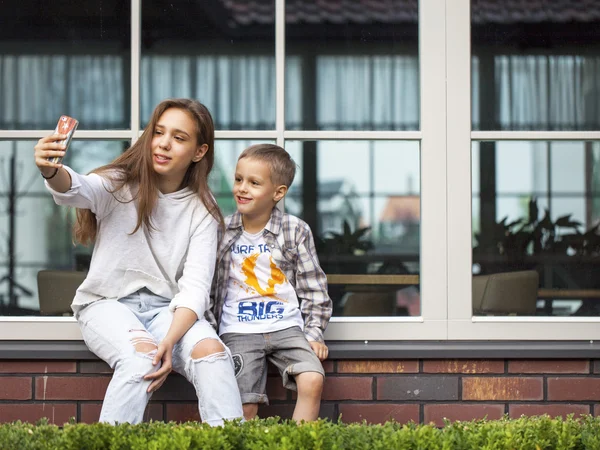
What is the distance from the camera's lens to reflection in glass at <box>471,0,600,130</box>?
3.41 meters

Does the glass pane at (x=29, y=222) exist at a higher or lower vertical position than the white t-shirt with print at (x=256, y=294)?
higher

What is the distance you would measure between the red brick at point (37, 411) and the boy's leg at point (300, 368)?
819mm

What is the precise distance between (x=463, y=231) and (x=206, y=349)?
1.14 metres

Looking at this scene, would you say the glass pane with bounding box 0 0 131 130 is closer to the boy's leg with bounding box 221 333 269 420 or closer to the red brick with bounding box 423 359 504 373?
the boy's leg with bounding box 221 333 269 420

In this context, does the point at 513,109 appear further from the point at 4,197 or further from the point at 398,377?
the point at 4,197

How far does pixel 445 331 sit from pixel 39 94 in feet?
6.17

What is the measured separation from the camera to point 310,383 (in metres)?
2.98

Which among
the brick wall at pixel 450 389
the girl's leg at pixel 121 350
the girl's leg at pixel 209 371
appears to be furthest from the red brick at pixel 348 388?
Result: the girl's leg at pixel 121 350

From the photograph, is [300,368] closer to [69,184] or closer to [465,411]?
[465,411]

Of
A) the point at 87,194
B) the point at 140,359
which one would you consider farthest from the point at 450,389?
the point at 87,194

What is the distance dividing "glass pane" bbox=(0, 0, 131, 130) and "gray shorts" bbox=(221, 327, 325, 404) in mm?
1036

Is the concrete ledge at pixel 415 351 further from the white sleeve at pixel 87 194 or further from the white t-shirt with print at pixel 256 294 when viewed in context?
the white sleeve at pixel 87 194

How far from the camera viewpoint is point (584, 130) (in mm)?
3414

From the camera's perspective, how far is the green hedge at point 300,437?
211 centimetres
